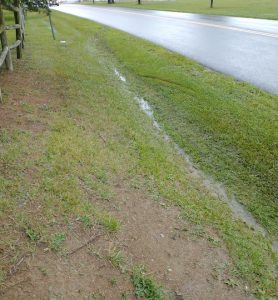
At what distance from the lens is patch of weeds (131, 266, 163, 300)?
2.98m

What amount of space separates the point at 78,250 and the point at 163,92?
5.17 meters

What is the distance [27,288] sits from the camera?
9.45 feet

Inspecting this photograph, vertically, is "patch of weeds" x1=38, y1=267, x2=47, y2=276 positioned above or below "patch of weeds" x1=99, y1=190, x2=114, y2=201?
below

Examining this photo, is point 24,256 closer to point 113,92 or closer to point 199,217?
point 199,217

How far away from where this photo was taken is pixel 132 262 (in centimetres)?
327

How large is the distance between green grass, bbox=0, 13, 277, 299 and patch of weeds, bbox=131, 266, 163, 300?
0.63 metres

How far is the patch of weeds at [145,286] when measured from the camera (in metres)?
2.98

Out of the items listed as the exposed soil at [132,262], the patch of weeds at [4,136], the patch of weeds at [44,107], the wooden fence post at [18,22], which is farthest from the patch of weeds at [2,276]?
the wooden fence post at [18,22]

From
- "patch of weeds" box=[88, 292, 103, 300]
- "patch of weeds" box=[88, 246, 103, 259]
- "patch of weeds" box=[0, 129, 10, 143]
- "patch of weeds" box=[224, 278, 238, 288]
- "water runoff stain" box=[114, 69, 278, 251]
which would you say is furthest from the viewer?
"patch of weeds" box=[0, 129, 10, 143]

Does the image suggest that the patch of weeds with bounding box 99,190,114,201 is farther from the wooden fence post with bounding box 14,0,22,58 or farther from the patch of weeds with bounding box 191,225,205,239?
the wooden fence post with bounding box 14,0,22,58

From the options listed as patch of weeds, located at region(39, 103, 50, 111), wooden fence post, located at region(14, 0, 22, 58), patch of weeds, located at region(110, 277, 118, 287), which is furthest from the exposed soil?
wooden fence post, located at region(14, 0, 22, 58)

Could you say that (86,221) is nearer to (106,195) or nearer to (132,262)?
(106,195)

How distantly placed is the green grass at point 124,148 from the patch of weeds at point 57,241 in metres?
0.04

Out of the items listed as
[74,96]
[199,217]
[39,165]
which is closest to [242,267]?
[199,217]
